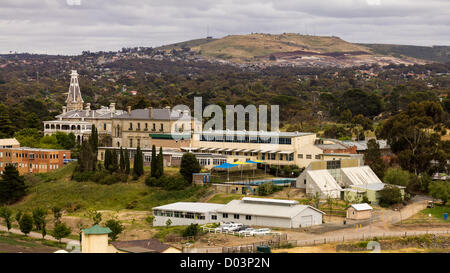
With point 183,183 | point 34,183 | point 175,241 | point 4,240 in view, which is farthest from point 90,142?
point 175,241

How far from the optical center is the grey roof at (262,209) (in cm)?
4791

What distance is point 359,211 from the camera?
164 feet

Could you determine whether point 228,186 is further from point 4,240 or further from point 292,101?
point 292,101

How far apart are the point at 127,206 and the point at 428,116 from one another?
34758mm

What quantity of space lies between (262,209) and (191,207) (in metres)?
5.66

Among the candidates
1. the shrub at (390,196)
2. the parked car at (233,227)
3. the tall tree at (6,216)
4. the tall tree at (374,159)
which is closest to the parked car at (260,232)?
the parked car at (233,227)

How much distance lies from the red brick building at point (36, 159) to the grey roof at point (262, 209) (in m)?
26.1

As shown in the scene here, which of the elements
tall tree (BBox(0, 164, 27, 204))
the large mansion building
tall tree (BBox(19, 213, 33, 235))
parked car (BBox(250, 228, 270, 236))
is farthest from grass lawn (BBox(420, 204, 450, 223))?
tall tree (BBox(0, 164, 27, 204))

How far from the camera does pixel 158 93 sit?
167375mm

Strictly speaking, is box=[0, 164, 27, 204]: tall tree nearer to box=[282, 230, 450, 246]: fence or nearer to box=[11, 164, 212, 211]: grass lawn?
box=[11, 164, 212, 211]: grass lawn

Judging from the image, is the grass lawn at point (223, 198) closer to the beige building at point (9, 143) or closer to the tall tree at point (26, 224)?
the tall tree at point (26, 224)

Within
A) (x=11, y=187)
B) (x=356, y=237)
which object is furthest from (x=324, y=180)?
(x=11, y=187)
